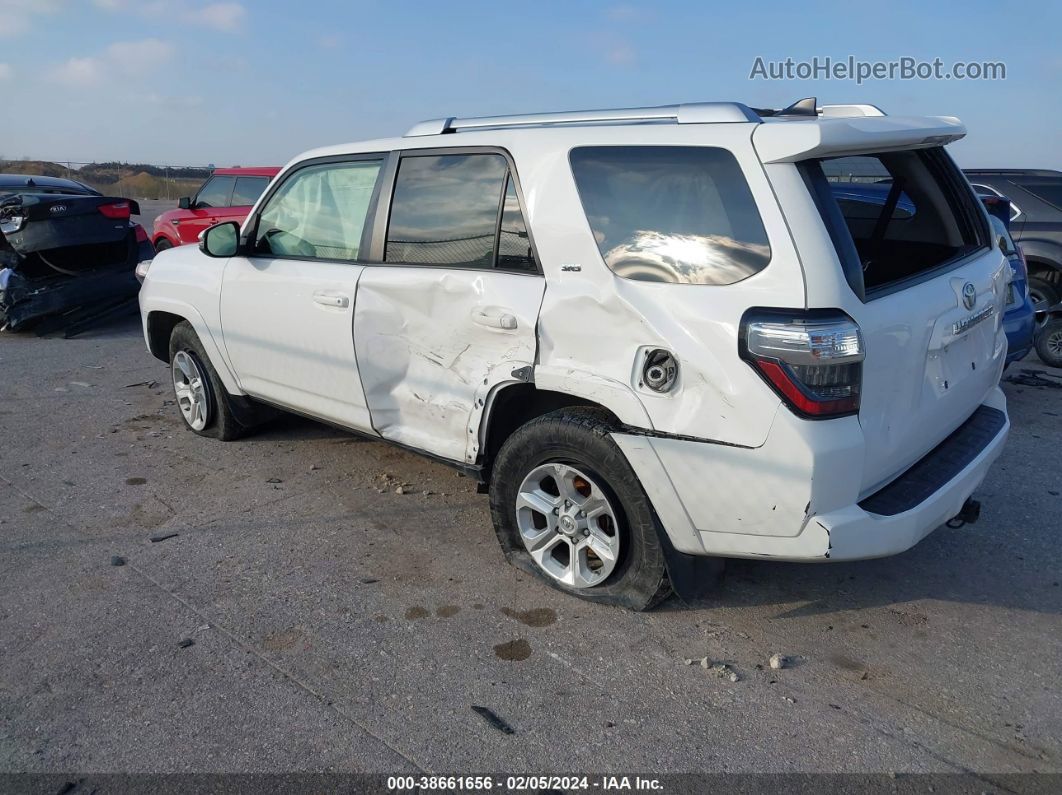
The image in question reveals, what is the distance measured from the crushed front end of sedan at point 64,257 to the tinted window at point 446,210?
6.74 meters

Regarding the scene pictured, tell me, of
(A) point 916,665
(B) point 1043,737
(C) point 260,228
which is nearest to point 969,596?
(A) point 916,665

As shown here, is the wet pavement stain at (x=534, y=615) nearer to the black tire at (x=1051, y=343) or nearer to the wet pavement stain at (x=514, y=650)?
the wet pavement stain at (x=514, y=650)

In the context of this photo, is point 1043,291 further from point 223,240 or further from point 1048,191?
point 223,240

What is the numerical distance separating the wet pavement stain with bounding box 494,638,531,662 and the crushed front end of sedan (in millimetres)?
8090

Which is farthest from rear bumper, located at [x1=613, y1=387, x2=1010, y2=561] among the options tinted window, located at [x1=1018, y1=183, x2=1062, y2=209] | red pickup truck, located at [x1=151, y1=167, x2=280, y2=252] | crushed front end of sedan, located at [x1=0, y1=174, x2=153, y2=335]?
red pickup truck, located at [x1=151, y1=167, x2=280, y2=252]

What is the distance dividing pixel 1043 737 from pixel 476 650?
1.92 meters

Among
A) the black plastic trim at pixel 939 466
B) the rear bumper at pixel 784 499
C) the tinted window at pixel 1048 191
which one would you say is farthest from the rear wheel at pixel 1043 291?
the rear bumper at pixel 784 499

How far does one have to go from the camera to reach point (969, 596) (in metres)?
3.68

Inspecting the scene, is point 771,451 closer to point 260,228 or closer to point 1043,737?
point 1043,737

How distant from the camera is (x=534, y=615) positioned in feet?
11.6

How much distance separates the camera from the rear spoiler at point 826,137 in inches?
112

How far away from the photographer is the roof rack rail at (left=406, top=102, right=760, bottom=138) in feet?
10.3

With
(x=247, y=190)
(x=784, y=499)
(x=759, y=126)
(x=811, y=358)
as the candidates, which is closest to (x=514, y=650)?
(x=784, y=499)

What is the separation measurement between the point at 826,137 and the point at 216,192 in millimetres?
11710
